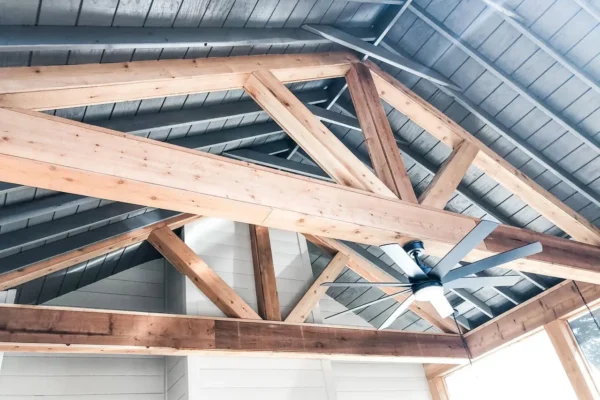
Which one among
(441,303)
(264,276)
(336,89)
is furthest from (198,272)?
(441,303)

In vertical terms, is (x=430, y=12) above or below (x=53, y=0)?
above

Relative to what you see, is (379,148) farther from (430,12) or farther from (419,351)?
(419,351)

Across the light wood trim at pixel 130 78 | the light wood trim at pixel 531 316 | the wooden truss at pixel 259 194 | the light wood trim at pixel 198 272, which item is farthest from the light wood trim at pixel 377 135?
the light wood trim at pixel 531 316

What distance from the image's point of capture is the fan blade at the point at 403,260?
3.29 metres

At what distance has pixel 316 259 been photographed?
7.53m

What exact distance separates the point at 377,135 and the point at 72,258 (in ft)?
9.39

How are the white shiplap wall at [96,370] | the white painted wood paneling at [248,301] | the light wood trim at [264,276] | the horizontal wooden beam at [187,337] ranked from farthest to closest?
the light wood trim at [264,276] → the white painted wood paneling at [248,301] → the white shiplap wall at [96,370] → the horizontal wooden beam at [187,337]

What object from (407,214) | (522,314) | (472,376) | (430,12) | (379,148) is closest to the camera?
(407,214)

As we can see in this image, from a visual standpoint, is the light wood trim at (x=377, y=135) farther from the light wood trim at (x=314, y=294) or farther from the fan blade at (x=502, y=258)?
the light wood trim at (x=314, y=294)

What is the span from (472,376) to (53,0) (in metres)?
6.45

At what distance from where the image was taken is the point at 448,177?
4.16 m

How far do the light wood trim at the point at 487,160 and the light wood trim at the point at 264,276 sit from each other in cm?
230

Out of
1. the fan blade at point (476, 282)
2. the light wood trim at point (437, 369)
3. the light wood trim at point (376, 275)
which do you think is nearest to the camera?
the fan blade at point (476, 282)

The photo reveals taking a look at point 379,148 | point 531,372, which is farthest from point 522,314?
point 379,148
